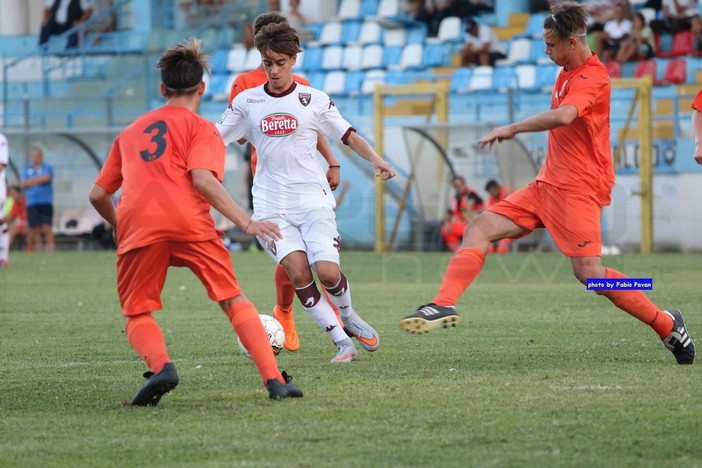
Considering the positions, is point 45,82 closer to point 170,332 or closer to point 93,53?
point 93,53

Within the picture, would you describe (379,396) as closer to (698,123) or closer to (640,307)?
(640,307)

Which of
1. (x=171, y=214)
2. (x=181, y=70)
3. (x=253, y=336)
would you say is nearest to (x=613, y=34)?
(x=181, y=70)

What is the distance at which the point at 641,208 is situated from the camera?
71.6 feet

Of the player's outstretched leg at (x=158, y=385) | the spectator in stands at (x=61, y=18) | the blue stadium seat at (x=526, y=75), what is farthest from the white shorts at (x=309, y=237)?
the spectator in stands at (x=61, y=18)

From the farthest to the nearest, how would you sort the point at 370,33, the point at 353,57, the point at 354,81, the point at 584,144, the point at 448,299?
the point at 370,33
the point at 353,57
the point at 354,81
the point at 584,144
the point at 448,299

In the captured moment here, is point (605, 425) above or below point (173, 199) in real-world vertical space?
below

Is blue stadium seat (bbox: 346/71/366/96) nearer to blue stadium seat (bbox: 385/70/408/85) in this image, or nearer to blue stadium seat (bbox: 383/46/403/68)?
blue stadium seat (bbox: 385/70/408/85)

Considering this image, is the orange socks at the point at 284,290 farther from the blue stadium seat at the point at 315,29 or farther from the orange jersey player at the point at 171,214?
the blue stadium seat at the point at 315,29

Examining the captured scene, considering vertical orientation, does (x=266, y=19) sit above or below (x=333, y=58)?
above

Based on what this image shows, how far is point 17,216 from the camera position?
26719 mm

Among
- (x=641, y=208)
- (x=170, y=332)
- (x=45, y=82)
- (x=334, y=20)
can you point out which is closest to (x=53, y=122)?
(x=45, y=82)

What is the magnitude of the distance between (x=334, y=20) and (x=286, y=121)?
2155cm

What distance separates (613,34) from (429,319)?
18.3 metres

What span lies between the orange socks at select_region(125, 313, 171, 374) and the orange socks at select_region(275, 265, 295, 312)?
2479 millimetres
